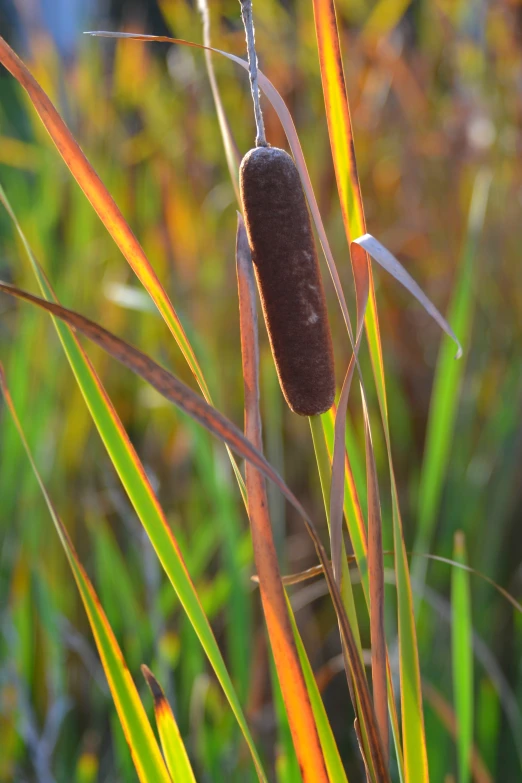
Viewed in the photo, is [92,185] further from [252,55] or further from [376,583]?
[376,583]

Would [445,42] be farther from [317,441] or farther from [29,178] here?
[317,441]

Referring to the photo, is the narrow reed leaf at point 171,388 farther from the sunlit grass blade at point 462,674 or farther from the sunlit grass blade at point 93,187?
the sunlit grass blade at point 462,674

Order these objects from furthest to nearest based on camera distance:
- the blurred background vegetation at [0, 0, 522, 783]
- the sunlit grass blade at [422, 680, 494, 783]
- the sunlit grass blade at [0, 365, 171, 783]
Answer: the blurred background vegetation at [0, 0, 522, 783] < the sunlit grass blade at [422, 680, 494, 783] < the sunlit grass blade at [0, 365, 171, 783]

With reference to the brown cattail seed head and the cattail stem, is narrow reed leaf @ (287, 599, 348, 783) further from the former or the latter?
the cattail stem

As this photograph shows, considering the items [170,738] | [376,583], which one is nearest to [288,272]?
[376,583]

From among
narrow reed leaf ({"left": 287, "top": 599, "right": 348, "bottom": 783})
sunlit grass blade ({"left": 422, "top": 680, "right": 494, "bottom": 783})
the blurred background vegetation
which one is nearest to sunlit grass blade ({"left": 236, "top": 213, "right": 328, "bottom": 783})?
narrow reed leaf ({"left": 287, "top": 599, "right": 348, "bottom": 783})

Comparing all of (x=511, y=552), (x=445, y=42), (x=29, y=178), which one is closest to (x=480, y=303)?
(x=511, y=552)
